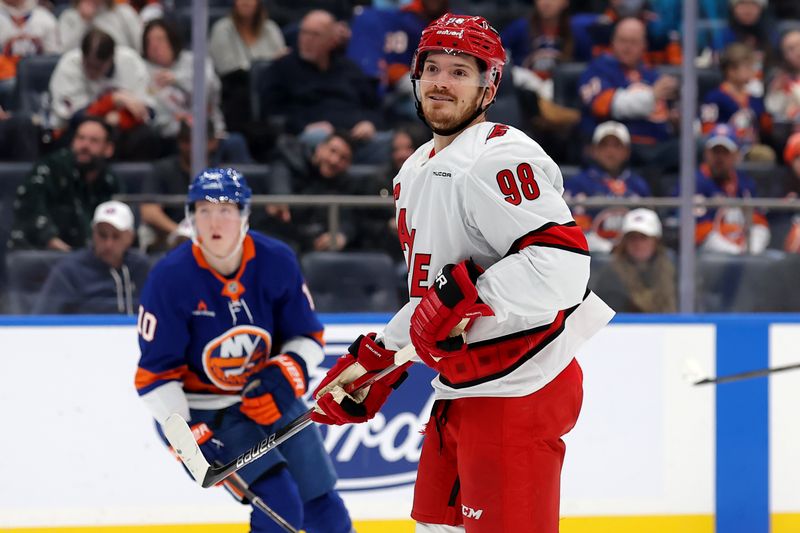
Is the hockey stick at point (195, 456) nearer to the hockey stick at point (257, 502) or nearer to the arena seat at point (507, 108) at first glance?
the hockey stick at point (257, 502)

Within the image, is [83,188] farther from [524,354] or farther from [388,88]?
[524,354]

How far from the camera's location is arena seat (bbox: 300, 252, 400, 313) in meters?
4.10

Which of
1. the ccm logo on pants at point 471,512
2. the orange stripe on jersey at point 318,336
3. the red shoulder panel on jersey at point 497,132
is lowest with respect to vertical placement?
the ccm logo on pants at point 471,512

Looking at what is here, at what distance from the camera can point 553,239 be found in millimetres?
2139

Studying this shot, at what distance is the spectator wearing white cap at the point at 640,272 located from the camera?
415 centimetres

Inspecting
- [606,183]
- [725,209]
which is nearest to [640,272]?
[725,209]

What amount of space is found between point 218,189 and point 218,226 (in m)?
0.09

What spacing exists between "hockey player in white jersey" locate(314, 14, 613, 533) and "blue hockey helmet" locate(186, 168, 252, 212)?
85cm

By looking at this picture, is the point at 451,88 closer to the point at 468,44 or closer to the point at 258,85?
the point at 468,44

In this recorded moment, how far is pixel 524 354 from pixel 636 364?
1753 mm

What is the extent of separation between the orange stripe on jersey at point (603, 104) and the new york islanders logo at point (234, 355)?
2.52 meters

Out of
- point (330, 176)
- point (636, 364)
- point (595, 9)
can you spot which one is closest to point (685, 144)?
point (636, 364)

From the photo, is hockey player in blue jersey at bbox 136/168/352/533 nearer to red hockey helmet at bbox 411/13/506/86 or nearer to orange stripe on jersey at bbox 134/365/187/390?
orange stripe on jersey at bbox 134/365/187/390

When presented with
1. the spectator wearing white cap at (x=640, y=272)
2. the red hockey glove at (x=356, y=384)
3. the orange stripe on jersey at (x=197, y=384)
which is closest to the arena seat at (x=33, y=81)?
the orange stripe on jersey at (x=197, y=384)
